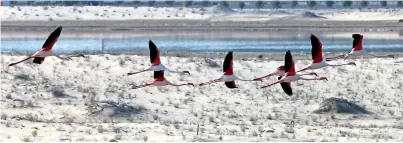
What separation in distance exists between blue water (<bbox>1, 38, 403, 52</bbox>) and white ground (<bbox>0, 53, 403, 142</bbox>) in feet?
34.9

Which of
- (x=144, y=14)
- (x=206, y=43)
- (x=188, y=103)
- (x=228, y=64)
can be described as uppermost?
(x=228, y=64)

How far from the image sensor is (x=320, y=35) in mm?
75250

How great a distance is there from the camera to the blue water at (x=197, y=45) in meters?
56.2

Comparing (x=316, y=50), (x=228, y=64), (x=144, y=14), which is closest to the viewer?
(x=316, y=50)

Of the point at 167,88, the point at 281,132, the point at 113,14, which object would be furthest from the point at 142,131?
the point at 113,14

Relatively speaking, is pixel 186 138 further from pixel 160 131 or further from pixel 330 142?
pixel 330 142

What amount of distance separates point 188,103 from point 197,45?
2398cm

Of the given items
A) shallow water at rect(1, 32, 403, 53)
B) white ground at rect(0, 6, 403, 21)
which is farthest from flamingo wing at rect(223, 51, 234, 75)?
white ground at rect(0, 6, 403, 21)

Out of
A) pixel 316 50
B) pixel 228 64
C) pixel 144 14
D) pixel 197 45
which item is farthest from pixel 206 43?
pixel 144 14

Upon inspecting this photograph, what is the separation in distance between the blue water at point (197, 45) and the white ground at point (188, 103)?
419 inches

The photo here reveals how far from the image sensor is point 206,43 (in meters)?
63.3

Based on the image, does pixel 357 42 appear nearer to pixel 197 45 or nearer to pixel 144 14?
pixel 197 45

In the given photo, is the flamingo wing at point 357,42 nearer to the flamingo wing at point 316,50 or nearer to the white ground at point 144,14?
the flamingo wing at point 316,50

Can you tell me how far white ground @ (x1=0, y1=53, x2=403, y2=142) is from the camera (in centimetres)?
3033
